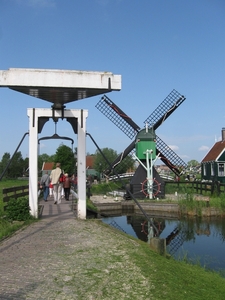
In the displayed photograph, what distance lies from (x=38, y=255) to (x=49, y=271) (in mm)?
1020

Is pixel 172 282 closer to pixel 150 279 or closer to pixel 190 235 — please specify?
pixel 150 279

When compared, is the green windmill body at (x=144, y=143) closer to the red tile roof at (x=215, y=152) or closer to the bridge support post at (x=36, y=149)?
the bridge support post at (x=36, y=149)

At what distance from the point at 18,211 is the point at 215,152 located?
31.2 m

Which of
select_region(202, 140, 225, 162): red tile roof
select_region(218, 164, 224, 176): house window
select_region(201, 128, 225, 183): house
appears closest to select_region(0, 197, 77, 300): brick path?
select_region(201, 128, 225, 183): house

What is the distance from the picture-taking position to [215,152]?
37.7m

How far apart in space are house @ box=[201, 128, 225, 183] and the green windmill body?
12658 millimetres

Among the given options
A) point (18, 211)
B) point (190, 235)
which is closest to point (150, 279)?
point (18, 211)

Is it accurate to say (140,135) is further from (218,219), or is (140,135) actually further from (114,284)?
(114,284)

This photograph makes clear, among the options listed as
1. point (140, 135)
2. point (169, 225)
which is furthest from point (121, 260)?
point (140, 135)

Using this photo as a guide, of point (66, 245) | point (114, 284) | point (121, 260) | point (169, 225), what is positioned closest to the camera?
point (114, 284)

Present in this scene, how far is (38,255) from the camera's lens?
19.5 feet

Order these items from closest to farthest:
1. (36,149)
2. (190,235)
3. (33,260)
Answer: (33,260), (36,149), (190,235)

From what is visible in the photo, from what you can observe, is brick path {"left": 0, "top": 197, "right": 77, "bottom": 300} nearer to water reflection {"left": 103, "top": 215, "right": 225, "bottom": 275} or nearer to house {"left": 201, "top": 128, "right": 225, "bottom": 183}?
water reflection {"left": 103, "top": 215, "right": 225, "bottom": 275}

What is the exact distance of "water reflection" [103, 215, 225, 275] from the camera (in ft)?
32.6
